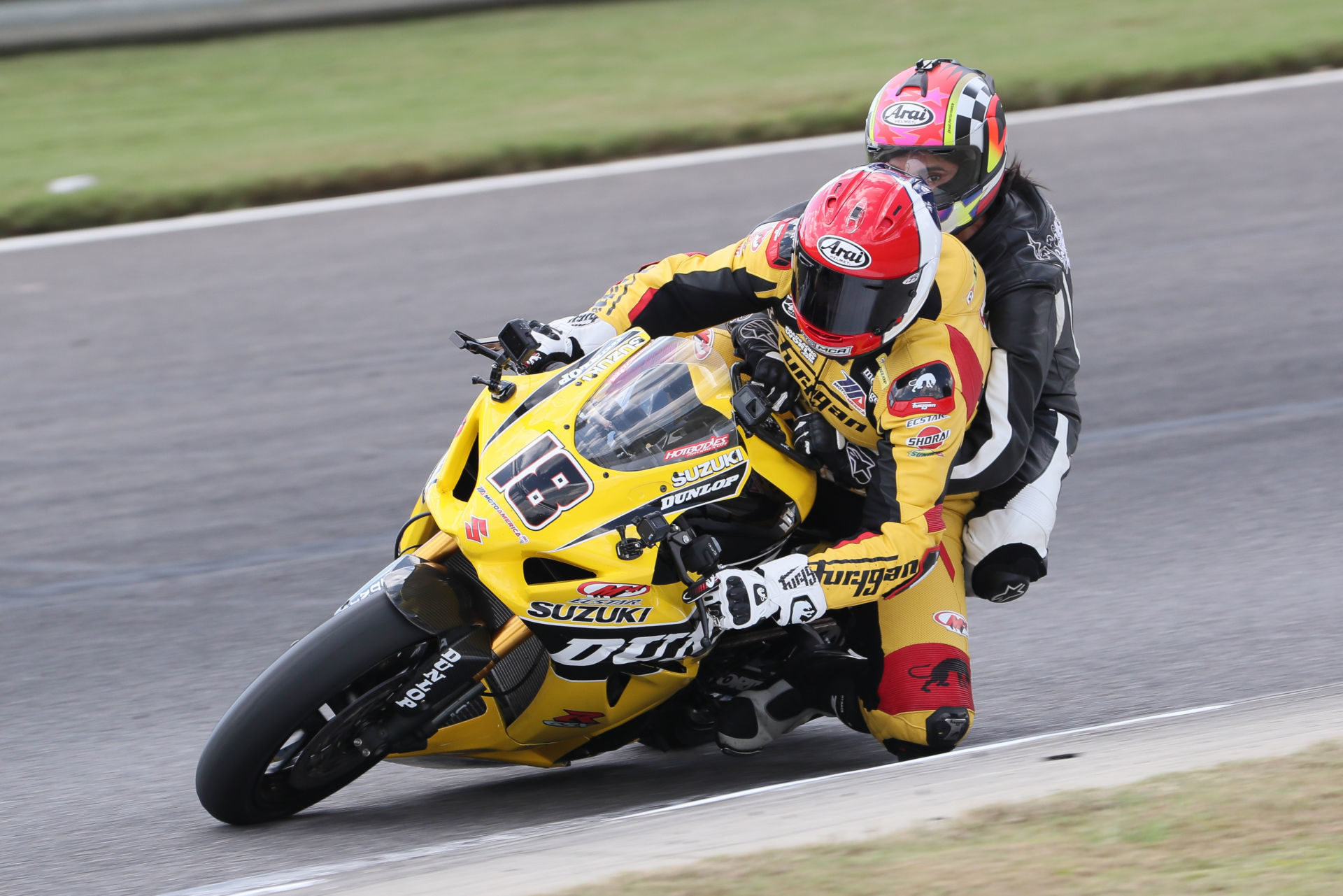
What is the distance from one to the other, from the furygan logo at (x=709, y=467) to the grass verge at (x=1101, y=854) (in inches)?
42.8

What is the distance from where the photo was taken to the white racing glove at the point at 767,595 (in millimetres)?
3824

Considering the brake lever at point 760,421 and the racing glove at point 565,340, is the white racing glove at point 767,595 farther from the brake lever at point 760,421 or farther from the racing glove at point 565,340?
the racing glove at point 565,340

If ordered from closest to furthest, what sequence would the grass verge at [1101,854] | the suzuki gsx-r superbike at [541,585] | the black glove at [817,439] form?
1. the grass verge at [1101,854]
2. the suzuki gsx-r superbike at [541,585]
3. the black glove at [817,439]

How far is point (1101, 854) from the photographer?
3000 millimetres

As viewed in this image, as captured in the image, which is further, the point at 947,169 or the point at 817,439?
the point at 947,169

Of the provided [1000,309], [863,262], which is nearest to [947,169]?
[1000,309]

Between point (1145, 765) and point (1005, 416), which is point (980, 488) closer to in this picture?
point (1005, 416)

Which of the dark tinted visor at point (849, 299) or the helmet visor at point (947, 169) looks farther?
the helmet visor at point (947, 169)

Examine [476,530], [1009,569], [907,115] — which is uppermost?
[907,115]

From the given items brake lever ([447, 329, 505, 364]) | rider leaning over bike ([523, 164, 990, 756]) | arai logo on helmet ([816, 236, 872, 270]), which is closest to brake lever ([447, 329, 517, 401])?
brake lever ([447, 329, 505, 364])

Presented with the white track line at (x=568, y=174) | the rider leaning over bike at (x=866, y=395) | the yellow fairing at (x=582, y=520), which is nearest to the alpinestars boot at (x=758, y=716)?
the rider leaning over bike at (x=866, y=395)

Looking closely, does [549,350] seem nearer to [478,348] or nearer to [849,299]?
[478,348]

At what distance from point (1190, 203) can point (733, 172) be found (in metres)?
2.82

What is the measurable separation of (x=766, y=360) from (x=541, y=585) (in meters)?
0.95
